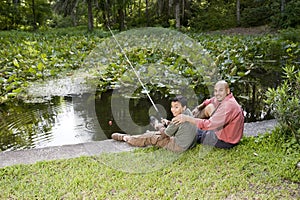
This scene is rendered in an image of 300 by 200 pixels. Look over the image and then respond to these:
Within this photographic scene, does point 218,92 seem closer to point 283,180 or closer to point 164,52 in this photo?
point 283,180

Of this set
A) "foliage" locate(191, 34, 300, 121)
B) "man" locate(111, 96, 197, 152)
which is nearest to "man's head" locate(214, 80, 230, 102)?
"man" locate(111, 96, 197, 152)

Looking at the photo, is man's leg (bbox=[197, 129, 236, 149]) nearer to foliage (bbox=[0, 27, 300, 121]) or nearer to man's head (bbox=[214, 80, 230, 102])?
man's head (bbox=[214, 80, 230, 102])

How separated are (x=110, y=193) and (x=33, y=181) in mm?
768

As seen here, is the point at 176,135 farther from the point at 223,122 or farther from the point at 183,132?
the point at 223,122

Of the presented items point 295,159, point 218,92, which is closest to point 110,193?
point 218,92

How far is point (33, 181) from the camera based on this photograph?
299 centimetres

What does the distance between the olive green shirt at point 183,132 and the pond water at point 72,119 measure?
4.80 feet

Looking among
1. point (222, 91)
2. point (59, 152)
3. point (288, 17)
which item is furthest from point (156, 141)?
point (288, 17)

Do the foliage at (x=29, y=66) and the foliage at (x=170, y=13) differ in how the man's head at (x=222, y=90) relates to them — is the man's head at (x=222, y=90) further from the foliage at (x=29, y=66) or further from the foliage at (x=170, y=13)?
the foliage at (x=170, y=13)

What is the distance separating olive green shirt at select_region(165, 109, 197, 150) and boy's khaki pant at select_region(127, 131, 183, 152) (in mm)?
62

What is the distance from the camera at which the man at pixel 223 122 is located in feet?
11.0

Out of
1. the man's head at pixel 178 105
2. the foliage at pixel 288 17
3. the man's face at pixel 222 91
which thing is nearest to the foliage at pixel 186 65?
the man's face at pixel 222 91

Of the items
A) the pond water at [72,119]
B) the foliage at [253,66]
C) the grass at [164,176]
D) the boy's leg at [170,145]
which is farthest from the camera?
the foliage at [253,66]

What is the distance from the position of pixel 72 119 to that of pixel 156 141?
7.50ft
